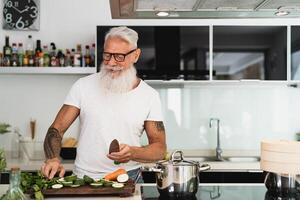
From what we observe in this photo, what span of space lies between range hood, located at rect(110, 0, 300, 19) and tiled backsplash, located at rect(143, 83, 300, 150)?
208 cm

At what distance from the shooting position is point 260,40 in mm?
4137

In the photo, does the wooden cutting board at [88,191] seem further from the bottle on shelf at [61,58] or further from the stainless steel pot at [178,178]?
the bottle on shelf at [61,58]

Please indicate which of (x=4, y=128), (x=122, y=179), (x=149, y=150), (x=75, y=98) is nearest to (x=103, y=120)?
(x=75, y=98)

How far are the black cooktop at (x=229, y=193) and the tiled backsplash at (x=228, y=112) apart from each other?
2071 mm

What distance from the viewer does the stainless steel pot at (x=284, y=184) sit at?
208 cm

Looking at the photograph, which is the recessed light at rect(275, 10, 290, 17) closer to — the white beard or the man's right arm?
the white beard

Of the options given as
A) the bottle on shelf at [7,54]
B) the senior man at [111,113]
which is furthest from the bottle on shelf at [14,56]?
Result: the senior man at [111,113]

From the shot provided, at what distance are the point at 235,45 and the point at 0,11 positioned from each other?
228 centimetres

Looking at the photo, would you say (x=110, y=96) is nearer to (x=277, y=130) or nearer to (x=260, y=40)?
(x=260, y=40)

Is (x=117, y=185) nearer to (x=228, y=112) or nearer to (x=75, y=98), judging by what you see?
(x=75, y=98)

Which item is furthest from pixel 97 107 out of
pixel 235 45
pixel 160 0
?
pixel 235 45

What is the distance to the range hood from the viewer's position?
2.20m

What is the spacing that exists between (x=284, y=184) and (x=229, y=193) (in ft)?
1.00

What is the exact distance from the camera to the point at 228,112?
15.0 feet
